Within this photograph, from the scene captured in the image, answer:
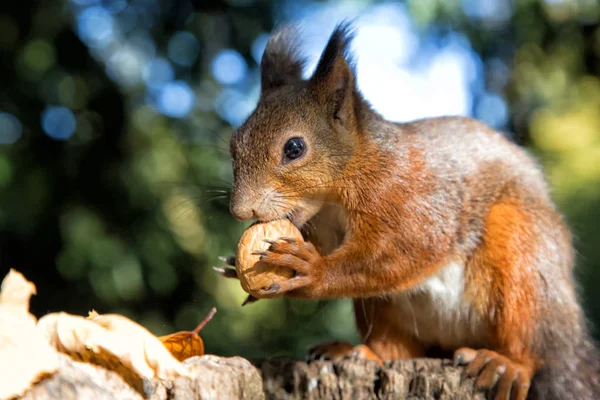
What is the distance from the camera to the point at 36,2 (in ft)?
9.45

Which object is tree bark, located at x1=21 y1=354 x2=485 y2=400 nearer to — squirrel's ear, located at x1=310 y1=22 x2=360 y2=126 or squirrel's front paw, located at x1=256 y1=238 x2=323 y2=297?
squirrel's front paw, located at x1=256 y1=238 x2=323 y2=297

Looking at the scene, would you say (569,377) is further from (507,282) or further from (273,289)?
(273,289)

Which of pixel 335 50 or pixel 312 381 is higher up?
pixel 335 50

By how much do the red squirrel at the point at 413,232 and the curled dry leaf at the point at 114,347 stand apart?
471mm

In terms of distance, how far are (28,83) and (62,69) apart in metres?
0.16

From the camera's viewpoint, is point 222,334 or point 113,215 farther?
point 222,334

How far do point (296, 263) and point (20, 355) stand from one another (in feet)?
2.35

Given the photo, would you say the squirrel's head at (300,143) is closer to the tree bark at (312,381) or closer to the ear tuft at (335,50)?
the ear tuft at (335,50)

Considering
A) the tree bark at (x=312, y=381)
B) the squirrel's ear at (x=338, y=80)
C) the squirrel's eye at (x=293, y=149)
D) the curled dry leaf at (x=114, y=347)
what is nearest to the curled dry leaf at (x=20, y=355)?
the curled dry leaf at (x=114, y=347)

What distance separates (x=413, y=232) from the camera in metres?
1.63

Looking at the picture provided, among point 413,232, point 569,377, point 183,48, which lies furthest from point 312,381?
point 183,48

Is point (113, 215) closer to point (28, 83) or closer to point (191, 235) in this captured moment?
point (191, 235)

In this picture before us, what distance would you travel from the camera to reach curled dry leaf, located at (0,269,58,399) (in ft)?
2.72

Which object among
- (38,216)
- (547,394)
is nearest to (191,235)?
(38,216)
